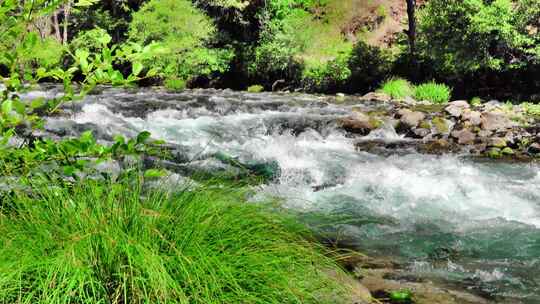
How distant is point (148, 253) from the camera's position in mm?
2316

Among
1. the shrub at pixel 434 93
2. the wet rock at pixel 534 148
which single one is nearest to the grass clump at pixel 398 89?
the shrub at pixel 434 93

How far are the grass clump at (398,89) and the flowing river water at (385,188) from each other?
5.43 metres

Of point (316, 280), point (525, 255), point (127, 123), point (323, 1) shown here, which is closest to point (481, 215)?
point (525, 255)

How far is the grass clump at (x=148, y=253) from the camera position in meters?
2.29

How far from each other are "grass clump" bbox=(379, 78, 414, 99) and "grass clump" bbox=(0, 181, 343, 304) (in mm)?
17894

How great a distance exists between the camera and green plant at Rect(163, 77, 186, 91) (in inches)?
1018

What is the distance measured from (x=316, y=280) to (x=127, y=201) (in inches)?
41.7

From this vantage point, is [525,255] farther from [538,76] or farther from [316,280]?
[538,76]

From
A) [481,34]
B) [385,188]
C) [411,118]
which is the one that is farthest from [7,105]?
[481,34]

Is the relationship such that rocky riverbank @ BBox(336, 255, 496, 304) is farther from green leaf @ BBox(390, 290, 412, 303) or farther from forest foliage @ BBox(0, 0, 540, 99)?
forest foliage @ BBox(0, 0, 540, 99)

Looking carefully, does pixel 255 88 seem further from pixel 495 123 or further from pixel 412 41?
pixel 495 123

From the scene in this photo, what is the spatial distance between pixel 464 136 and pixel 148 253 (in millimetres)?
11201

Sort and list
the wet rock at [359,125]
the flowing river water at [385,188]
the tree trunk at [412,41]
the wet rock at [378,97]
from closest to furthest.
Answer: the flowing river water at [385,188] < the wet rock at [359,125] < the wet rock at [378,97] < the tree trunk at [412,41]

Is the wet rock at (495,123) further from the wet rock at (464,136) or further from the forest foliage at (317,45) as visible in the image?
the forest foliage at (317,45)
